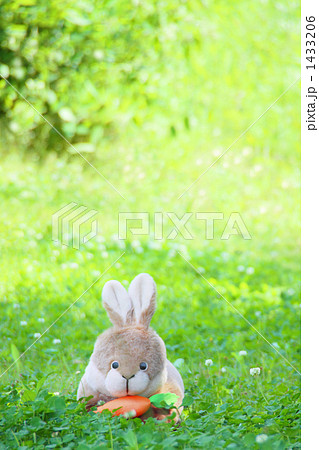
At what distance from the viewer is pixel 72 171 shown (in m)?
3.74

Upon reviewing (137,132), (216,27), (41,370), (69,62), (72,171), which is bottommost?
(41,370)

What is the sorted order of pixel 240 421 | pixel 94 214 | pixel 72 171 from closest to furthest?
pixel 240 421
pixel 94 214
pixel 72 171

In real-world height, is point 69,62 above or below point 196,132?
above

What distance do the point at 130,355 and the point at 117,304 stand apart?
0.16m

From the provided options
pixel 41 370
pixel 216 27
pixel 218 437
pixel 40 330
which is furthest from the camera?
pixel 216 27

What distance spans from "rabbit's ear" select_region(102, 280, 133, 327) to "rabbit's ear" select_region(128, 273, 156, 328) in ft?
0.06

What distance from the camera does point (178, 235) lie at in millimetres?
3451

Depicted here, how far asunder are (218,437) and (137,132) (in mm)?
2760

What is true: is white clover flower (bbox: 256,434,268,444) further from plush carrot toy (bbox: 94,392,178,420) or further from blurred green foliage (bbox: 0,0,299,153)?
blurred green foliage (bbox: 0,0,299,153)

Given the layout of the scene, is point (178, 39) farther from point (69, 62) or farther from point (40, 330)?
point (40, 330)

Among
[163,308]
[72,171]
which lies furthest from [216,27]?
[163,308]

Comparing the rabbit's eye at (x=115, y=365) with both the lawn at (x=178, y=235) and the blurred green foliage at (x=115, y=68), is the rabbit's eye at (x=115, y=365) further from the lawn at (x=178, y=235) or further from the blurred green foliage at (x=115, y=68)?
the blurred green foliage at (x=115, y=68)

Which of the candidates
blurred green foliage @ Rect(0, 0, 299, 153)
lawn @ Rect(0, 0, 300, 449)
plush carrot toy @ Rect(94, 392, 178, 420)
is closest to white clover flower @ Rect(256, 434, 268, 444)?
lawn @ Rect(0, 0, 300, 449)

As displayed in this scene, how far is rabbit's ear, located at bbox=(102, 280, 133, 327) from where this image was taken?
168cm
